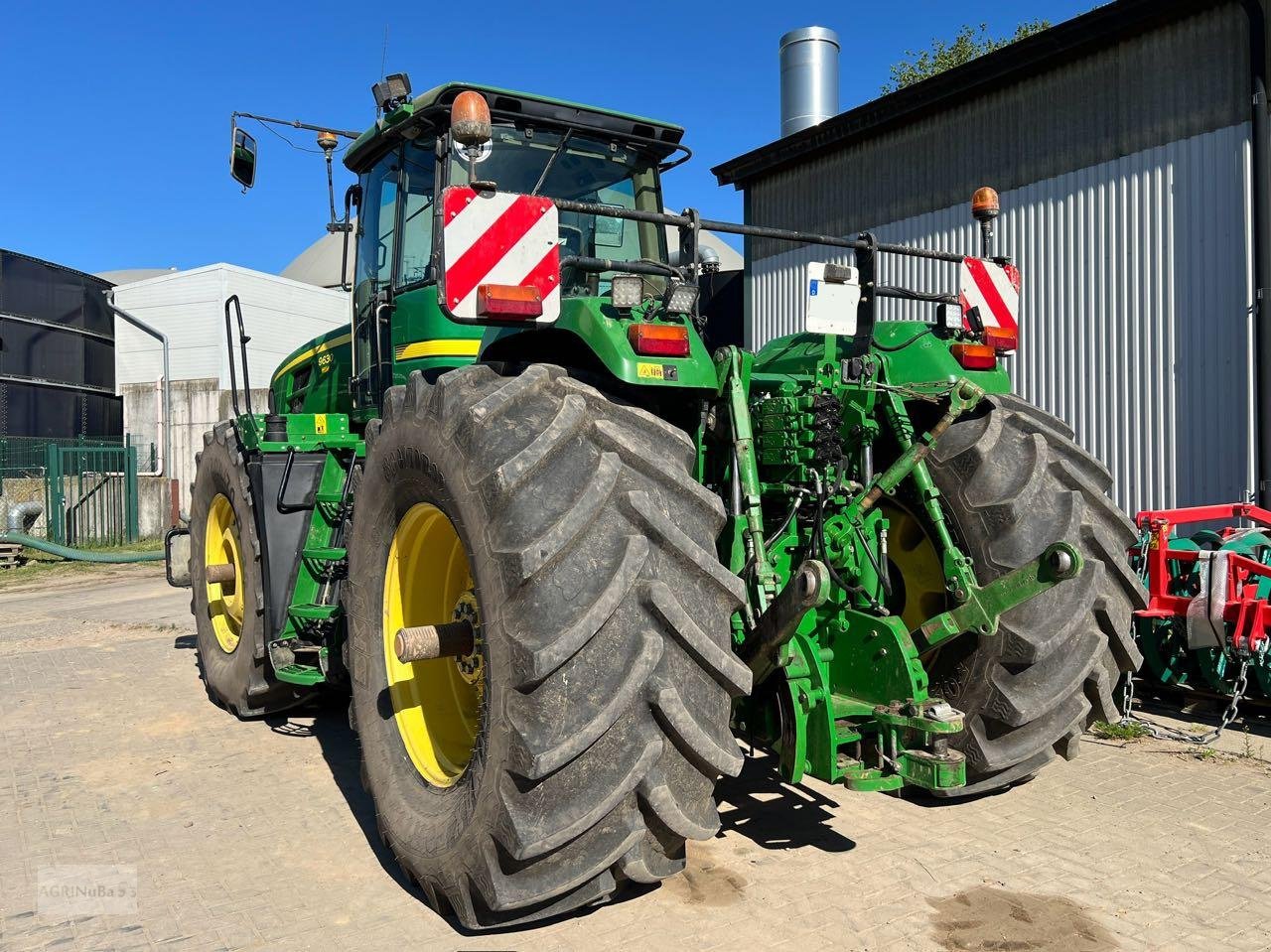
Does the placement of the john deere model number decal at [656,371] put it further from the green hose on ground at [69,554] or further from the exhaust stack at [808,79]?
the green hose on ground at [69,554]

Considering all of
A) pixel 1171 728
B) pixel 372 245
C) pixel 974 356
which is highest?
pixel 372 245

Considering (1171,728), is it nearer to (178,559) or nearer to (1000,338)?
(1000,338)

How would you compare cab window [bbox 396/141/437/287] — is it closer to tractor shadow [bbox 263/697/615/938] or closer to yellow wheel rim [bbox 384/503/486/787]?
yellow wheel rim [bbox 384/503/486/787]

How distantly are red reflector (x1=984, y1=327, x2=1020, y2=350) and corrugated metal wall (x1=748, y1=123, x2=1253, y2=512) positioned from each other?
14.6 feet

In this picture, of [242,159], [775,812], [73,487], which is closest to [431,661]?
[775,812]

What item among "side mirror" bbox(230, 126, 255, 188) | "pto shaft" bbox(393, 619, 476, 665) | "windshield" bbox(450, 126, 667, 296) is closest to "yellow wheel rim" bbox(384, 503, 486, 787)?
"pto shaft" bbox(393, 619, 476, 665)

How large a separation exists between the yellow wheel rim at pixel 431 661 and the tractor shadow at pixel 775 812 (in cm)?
100

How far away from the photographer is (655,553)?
263cm

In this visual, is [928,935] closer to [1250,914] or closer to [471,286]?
[1250,914]

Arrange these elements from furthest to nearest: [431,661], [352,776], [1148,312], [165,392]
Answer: [165,392] → [1148,312] → [352,776] → [431,661]

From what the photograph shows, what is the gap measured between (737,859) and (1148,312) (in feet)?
21.9

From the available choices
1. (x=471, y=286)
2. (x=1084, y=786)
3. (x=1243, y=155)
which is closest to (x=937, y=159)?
(x=1243, y=155)

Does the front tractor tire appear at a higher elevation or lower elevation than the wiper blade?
lower

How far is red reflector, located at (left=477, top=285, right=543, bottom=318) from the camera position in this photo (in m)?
3.02
